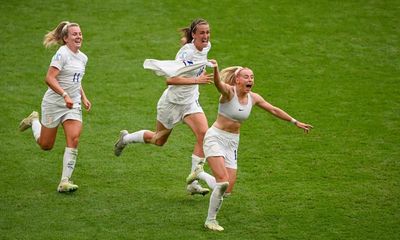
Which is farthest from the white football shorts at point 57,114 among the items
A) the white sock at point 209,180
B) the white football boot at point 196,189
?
the white sock at point 209,180

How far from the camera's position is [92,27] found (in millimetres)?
17859

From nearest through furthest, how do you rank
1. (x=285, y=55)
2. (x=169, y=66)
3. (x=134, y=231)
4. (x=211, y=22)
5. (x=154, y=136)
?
(x=134, y=231) < (x=169, y=66) < (x=154, y=136) < (x=285, y=55) < (x=211, y=22)

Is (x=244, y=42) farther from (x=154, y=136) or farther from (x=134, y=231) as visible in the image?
(x=134, y=231)

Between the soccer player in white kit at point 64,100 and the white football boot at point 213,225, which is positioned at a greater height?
the soccer player in white kit at point 64,100

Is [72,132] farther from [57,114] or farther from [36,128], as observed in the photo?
[36,128]

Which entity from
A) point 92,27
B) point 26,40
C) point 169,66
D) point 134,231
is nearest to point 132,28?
point 92,27

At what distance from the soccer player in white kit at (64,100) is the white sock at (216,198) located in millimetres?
2270

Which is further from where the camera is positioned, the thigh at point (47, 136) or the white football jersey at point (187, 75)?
the thigh at point (47, 136)

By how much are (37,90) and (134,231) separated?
6093 millimetres

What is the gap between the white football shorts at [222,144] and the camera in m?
10.3

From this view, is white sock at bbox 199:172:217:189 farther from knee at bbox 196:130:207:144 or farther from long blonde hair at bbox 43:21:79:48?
long blonde hair at bbox 43:21:79:48

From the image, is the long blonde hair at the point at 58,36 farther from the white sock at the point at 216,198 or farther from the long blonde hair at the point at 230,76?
the white sock at the point at 216,198

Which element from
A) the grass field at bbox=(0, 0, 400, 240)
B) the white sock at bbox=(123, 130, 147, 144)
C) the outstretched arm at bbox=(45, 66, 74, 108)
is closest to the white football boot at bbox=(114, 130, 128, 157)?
the white sock at bbox=(123, 130, 147, 144)

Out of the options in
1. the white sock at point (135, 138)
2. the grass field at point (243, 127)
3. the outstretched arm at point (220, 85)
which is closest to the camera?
the outstretched arm at point (220, 85)
